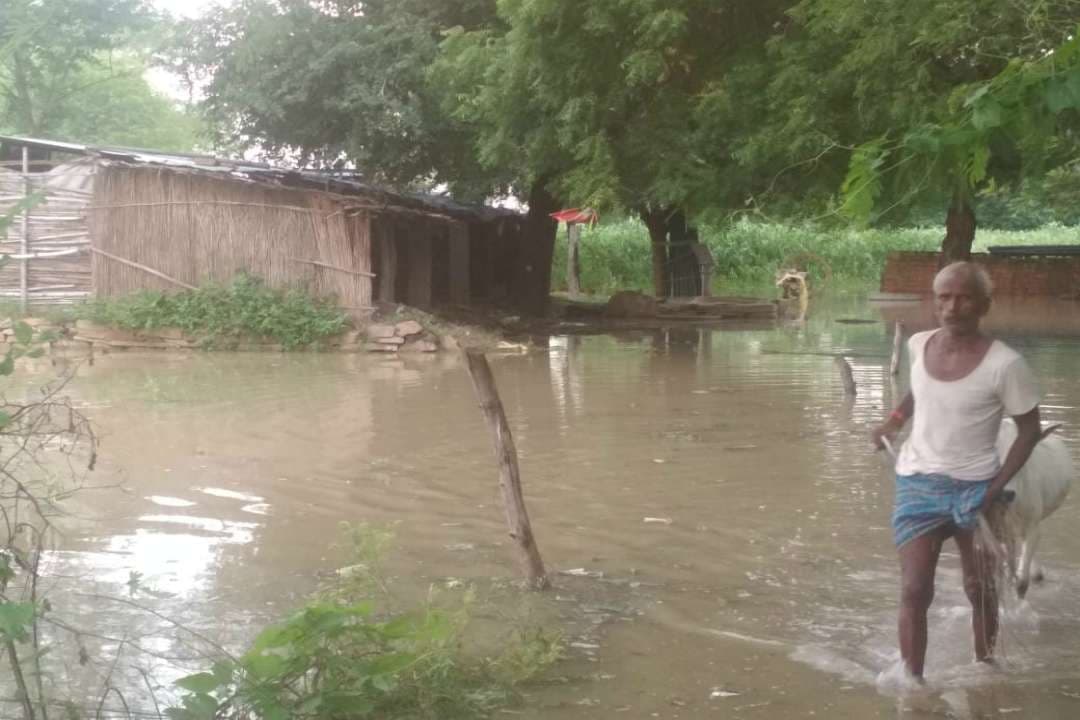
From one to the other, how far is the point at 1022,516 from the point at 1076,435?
20.2 feet

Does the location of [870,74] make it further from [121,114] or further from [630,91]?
[121,114]

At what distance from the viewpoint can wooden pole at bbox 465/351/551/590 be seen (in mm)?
6281

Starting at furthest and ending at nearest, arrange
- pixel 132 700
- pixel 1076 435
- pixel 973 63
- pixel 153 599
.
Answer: pixel 973 63, pixel 1076 435, pixel 153 599, pixel 132 700

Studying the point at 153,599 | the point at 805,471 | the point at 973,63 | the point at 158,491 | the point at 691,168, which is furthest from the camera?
the point at 691,168

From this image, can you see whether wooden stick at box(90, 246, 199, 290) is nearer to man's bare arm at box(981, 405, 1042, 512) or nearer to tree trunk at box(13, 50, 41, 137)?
tree trunk at box(13, 50, 41, 137)

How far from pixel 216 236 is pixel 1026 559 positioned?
52.2ft

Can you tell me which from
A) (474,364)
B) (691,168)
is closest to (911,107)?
(691,168)

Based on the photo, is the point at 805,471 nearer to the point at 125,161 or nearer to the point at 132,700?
the point at 132,700

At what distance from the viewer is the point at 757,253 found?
4675 centimetres

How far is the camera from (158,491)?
29.3ft

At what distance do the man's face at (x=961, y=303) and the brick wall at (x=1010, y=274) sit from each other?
3186cm

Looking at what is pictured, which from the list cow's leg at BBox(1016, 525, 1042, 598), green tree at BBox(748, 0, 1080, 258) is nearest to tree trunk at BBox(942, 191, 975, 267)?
green tree at BBox(748, 0, 1080, 258)

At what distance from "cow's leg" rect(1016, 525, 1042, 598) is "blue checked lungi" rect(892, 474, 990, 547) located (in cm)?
108

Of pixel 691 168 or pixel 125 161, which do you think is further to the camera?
pixel 125 161
